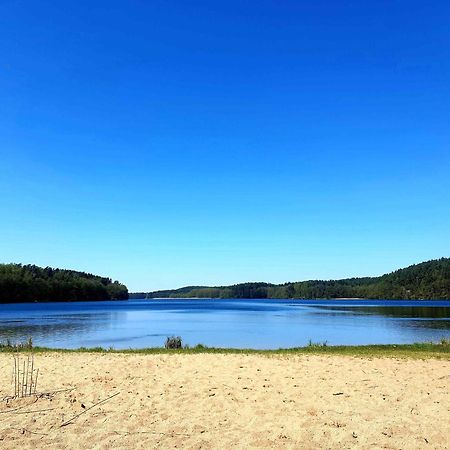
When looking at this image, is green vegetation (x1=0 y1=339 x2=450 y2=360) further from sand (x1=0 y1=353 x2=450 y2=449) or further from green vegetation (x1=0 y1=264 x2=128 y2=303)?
green vegetation (x1=0 y1=264 x2=128 y2=303)

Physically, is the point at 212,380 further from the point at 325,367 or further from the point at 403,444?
the point at 403,444

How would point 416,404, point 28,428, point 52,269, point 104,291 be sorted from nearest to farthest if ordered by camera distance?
point 28,428
point 416,404
point 52,269
point 104,291

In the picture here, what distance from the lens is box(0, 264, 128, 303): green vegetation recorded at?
129250 millimetres

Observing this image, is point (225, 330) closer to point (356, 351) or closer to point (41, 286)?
point (356, 351)

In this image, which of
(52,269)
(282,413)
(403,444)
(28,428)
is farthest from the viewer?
(52,269)

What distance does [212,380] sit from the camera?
12047 millimetres

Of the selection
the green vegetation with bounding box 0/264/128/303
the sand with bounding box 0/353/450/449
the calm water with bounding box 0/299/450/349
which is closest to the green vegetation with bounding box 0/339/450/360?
the sand with bounding box 0/353/450/449

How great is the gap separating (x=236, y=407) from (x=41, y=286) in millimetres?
146704

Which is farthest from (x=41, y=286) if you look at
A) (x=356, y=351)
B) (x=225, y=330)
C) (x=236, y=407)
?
(x=236, y=407)

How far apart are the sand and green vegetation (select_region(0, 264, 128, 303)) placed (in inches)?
5039

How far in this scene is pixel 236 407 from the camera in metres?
9.37

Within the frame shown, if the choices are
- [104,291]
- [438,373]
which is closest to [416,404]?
[438,373]

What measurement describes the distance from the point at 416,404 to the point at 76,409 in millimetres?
7190

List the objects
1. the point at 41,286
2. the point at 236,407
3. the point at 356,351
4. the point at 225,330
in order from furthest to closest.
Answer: the point at 41,286, the point at 225,330, the point at 356,351, the point at 236,407
